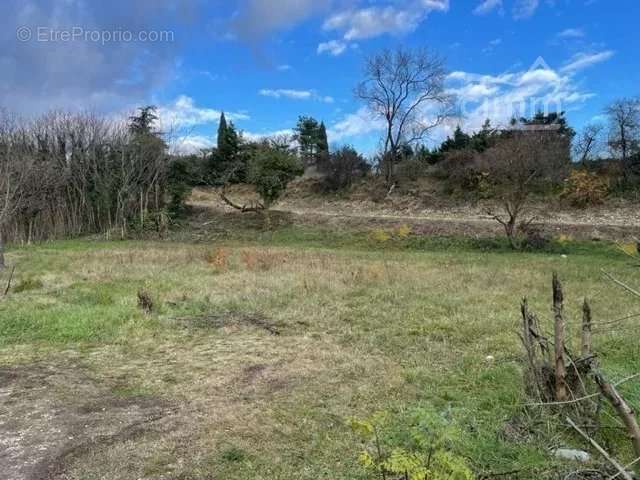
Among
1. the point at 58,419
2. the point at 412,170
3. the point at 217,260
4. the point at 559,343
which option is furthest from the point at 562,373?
the point at 412,170

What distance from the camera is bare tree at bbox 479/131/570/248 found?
632 inches

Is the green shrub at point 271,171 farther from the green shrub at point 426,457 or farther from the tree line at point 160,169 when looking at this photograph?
the green shrub at point 426,457

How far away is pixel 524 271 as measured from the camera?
34.0 ft

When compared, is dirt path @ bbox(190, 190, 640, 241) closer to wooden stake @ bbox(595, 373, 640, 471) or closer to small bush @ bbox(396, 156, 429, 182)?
small bush @ bbox(396, 156, 429, 182)

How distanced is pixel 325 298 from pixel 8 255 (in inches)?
492

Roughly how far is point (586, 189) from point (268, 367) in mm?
20552

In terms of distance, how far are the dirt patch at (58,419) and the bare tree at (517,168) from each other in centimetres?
1416

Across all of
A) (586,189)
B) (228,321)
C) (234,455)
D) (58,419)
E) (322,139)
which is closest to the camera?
(234,455)

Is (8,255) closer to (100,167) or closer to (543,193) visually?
(100,167)

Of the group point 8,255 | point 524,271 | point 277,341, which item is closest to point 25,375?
point 277,341

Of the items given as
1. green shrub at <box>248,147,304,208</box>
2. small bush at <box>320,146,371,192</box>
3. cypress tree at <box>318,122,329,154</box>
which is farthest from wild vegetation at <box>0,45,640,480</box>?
cypress tree at <box>318,122,329,154</box>

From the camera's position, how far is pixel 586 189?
2066cm

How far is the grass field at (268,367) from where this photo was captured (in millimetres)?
2965

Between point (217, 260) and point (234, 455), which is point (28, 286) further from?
point (234, 455)
